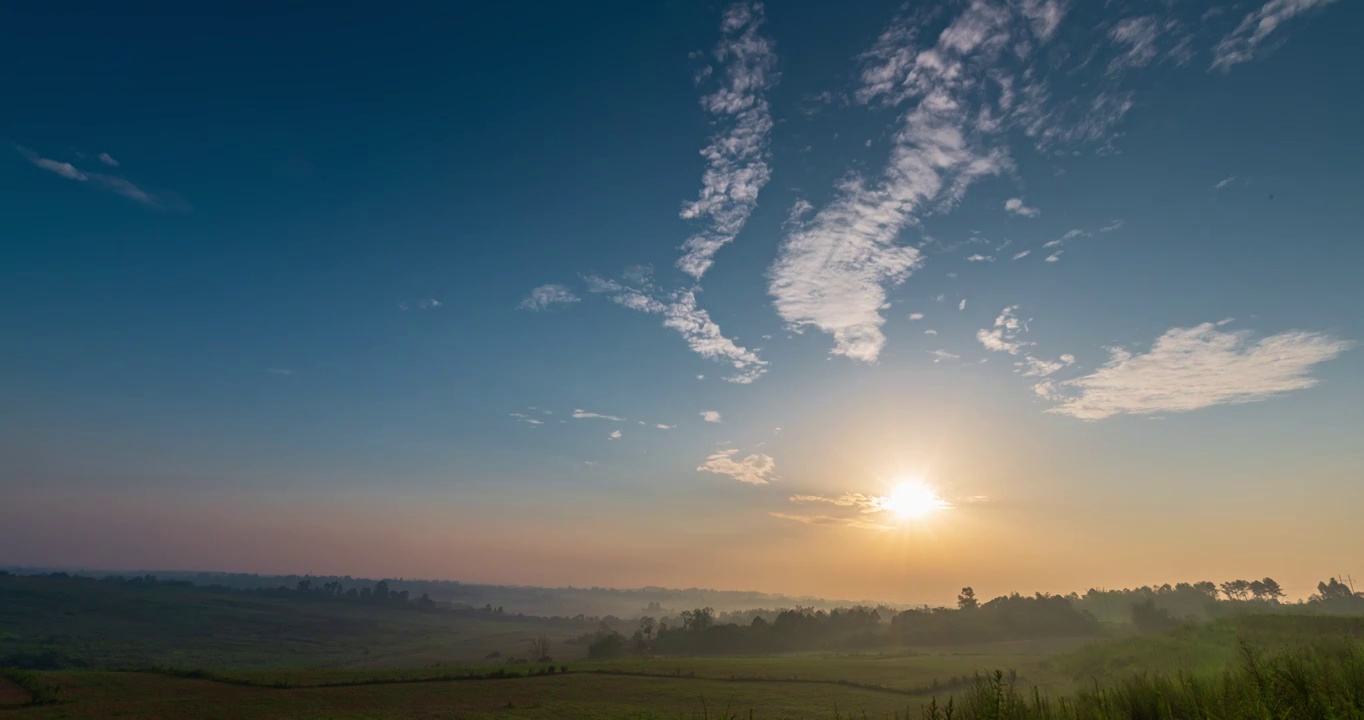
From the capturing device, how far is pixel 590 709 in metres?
54.6

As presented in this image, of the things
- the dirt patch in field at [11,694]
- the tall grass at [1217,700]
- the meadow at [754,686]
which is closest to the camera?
the tall grass at [1217,700]

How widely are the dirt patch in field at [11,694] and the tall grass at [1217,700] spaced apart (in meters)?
76.8

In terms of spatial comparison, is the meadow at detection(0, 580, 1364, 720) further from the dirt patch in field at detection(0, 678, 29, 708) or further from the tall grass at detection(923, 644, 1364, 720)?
the dirt patch in field at detection(0, 678, 29, 708)

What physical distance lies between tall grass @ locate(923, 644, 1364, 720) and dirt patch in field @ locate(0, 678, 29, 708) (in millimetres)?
→ 76755

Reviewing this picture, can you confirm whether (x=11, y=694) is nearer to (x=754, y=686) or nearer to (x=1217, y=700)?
(x=754, y=686)

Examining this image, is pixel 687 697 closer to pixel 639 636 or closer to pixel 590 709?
pixel 590 709

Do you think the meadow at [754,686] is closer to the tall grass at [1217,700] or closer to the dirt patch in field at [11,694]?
the tall grass at [1217,700]

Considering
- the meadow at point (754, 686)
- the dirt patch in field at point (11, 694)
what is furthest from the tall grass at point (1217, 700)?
the dirt patch in field at point (11, 694)

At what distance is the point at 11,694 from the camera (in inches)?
2055

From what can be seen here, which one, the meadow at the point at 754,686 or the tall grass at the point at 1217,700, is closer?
the tall grass at the point at 1217,700

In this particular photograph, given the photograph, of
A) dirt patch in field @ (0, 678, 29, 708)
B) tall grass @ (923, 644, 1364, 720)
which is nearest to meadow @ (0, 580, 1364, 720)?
tall grass @ (923, 644, 1364, 720)

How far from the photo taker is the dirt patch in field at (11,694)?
48.8 metres

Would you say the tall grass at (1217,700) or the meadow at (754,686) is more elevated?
the tall grass at (1217,700)

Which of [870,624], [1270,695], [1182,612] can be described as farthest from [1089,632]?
[1270,695]
